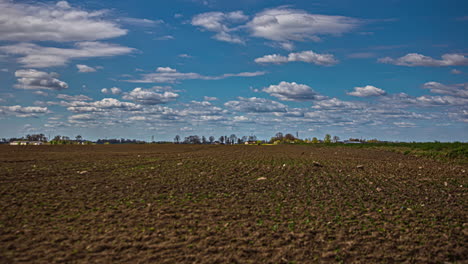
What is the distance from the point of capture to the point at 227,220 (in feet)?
35.2

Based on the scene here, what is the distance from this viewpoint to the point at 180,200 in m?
13.0

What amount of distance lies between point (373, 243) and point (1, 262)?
330 inches

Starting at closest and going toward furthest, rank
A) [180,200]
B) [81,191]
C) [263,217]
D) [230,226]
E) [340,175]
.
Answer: [230,226] → [263,217] → [180,200] → [81,191] → [340,175]

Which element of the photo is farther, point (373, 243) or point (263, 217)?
point (263, 217)

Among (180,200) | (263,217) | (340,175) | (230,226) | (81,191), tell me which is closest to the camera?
(230,226)

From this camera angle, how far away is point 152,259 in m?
8.02

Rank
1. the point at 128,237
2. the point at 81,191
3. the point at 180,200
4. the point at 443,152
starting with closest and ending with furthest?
1. the point at 128,237
2. the point at 180,200
3. the point at 81,191
4. the point at 443,152

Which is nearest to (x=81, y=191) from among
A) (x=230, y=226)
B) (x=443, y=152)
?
(x=230, y=226)

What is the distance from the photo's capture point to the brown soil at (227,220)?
8516mm

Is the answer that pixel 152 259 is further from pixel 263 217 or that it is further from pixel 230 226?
pixel 263 217

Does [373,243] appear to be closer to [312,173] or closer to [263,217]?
[263,217]

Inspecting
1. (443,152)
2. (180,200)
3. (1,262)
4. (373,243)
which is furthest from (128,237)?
(443,152)

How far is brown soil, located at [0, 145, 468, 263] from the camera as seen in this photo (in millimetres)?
8516

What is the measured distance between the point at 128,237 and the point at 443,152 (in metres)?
34.7
